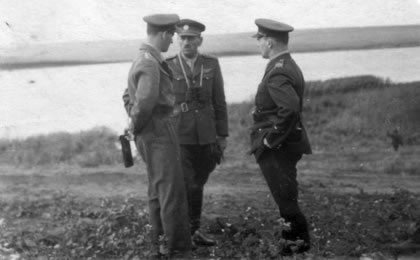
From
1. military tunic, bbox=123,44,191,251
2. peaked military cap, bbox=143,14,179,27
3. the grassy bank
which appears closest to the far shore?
the grassy bank

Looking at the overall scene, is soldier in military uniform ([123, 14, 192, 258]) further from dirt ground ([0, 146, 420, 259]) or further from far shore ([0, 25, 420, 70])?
far shore ([0, 25, 420, 70])

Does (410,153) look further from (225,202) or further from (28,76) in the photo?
(28,76)

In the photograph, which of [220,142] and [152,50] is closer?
[152,50]

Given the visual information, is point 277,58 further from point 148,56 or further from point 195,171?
point 195,171

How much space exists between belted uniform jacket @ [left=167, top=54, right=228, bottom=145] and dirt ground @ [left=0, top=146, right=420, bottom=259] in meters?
0.86

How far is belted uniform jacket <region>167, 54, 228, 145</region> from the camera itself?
197 inches

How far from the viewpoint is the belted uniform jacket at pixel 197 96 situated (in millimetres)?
5016

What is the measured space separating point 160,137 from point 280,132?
87 centimetres

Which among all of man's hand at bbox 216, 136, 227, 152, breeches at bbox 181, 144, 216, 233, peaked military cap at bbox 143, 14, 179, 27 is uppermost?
peaked military cap at bbox 143, 14, 179, 27

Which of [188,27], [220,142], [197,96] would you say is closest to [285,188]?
[220,142]

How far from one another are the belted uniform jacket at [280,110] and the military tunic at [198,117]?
0.49m

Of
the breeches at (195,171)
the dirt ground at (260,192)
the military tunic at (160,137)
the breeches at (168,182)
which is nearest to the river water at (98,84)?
the dirt ground at (260,192)

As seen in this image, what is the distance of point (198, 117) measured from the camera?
16.5 ft

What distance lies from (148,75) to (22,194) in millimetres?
2520
